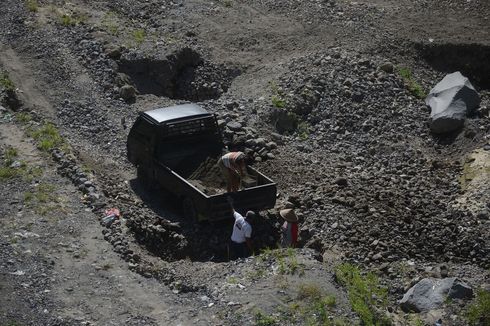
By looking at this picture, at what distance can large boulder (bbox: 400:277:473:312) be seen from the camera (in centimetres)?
1572

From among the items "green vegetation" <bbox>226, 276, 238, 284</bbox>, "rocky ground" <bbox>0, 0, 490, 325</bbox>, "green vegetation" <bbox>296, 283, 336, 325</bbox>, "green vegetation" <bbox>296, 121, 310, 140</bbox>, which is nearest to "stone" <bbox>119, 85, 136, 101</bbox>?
"rocky ground" <bbox>0, 0, 490, 325</bbox>

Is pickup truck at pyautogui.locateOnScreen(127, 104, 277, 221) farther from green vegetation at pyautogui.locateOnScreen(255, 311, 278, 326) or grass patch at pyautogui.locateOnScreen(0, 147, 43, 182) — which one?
green vegetation at pyautogui.locateOnScreen(255, 311, 278, 326)

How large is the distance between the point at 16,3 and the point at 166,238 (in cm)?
1206

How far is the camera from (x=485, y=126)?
22.5 meters

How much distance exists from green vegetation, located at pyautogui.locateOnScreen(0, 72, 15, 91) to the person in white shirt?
8.09 metres

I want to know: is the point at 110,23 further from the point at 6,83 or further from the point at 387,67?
the point at 387,67

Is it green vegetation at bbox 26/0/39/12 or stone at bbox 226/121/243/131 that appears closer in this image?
stone at bbox 226/121/243/131

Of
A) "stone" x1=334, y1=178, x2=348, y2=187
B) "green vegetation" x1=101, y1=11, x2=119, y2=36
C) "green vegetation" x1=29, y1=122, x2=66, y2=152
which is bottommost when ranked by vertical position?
"green vegetation" x1=29, y1=122, x2=66, y2=152

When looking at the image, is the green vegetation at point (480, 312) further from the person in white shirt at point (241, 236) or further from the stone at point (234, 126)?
the stone at point (234, 126)

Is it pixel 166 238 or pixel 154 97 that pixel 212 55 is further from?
pixel 166 238

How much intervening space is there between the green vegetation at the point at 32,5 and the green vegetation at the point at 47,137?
6.81m

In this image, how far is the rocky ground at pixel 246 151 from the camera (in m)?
15.7

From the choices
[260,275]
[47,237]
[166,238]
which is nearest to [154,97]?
[166,238]

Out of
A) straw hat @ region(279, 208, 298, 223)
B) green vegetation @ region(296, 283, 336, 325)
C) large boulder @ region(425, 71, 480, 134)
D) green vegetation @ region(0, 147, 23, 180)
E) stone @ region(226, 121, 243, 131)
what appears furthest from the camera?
large boulder @ region(425, 71, 480, 134)
